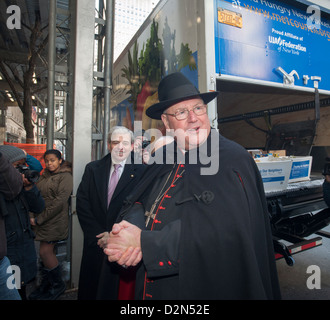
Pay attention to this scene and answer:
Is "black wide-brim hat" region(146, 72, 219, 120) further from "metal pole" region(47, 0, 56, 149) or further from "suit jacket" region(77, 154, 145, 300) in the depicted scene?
"metal pole" region(47, 0, 56, 149)

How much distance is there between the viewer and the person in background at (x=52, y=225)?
3.30 meters

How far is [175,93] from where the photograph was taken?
1.75m

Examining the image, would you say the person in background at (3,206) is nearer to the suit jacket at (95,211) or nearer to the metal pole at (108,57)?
the suit jacket at (95,211)

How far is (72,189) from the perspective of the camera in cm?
345

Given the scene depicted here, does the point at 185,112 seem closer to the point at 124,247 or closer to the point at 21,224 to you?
the point at 124,247

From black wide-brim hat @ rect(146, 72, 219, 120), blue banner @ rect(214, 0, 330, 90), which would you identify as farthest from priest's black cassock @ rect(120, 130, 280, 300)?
blue banner @ rect(214, 0, 330, 90)

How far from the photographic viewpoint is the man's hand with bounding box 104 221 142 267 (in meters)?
1.24

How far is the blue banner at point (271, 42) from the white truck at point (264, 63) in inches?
0.5

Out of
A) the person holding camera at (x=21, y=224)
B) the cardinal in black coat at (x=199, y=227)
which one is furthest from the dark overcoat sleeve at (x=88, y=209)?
the cardinal in black coat at (x=199, y=227)

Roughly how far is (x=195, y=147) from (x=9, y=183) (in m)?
1.62

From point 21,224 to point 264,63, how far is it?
3470 millimetres

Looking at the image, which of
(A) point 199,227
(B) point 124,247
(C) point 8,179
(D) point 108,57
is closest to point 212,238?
(A) point 199,227
